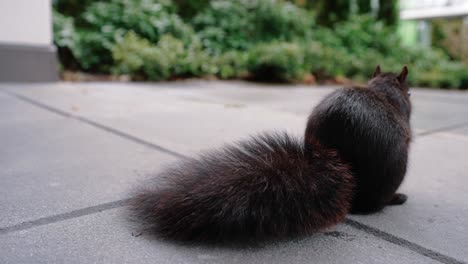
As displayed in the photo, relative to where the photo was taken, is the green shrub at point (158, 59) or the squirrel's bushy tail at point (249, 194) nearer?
the squirrel's bushy tail at point (249, 194)

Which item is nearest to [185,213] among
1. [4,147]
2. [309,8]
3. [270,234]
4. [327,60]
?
[270,234]

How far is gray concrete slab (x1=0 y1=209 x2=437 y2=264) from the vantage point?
1400 millimetres

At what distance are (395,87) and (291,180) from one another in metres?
1.00

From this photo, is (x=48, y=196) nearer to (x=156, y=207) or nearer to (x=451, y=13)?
(x=156, y=207)

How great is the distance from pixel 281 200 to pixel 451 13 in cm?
2341

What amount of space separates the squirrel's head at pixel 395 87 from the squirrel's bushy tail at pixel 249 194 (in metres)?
0.62

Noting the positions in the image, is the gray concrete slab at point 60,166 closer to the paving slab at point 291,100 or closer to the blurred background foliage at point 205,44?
the paving slab at point 291,100

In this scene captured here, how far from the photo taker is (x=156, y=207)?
1476mm

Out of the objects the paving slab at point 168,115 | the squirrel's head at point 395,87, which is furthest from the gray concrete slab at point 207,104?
the squirrel's head at point 395,87

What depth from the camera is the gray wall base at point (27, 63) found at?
19.5ft

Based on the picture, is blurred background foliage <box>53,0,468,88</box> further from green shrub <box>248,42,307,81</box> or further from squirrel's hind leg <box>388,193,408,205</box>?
squirrel's hind leg <box>388,193,408,205</box>

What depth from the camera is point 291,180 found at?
1.48 m

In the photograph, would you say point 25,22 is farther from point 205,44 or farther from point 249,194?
point 249,194

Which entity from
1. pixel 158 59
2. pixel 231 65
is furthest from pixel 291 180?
Answer: pixel 231 65
